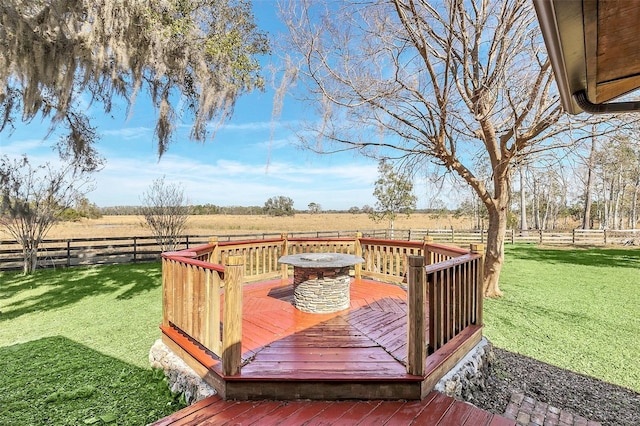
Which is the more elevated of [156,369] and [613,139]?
[613,139]

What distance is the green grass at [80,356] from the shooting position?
275 centimetres

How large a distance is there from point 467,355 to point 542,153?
14.8 feet

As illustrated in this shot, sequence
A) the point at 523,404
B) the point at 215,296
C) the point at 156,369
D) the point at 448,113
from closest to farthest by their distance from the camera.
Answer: the point at 215,296
the point at 523,404
the point at 156,369
the point at 448,113

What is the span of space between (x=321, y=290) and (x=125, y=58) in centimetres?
505

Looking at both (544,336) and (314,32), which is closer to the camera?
(544,336)

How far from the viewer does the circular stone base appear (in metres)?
4.17

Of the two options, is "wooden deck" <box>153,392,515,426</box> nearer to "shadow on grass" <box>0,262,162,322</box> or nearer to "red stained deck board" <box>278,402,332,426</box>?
"red stained deck board" <box>278,402,332,426</box>

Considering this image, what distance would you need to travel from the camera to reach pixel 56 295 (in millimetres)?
6824

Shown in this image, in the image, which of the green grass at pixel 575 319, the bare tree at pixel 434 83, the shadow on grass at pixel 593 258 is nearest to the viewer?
the green grass at pixel 575 319

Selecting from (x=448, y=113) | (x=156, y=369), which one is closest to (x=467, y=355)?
(x=156, y=369)

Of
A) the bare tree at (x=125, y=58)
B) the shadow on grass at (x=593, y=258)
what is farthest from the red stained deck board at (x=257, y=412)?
the shadow on grass at (x=593, y=258)

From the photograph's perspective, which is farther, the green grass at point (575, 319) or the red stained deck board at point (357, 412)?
the green grass at point (575, 319)

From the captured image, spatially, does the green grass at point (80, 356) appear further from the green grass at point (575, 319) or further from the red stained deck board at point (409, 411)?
the green grass at point (575, 319)

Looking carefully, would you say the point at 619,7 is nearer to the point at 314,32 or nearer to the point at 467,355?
the point at 467,355
